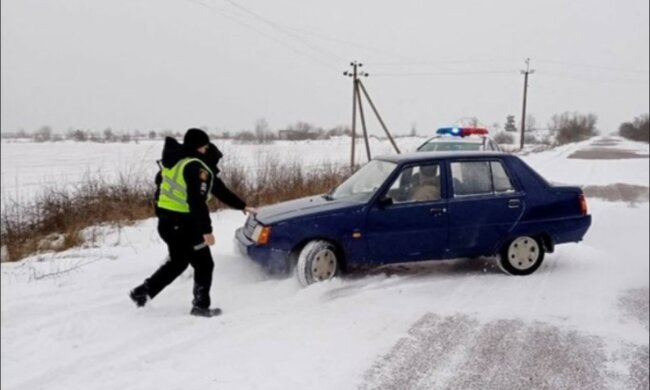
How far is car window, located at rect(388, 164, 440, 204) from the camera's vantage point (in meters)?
4.76

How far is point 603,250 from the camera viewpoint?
4.64 m

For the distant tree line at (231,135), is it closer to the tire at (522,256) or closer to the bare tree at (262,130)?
the bare tree at (262,130)

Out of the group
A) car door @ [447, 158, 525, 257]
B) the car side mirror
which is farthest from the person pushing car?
car door @ [447, 158, 525, 257]

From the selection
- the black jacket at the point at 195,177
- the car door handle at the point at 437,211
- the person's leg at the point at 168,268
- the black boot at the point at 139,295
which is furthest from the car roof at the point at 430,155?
the black boot at the point at 139,295

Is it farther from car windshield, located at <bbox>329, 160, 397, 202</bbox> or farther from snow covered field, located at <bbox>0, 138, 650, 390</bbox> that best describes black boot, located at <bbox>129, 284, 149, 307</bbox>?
car windshield, located at <bbox>329, 160, 397, 202</bbox>

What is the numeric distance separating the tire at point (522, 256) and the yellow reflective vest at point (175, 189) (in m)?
3.02

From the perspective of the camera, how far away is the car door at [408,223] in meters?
4.65

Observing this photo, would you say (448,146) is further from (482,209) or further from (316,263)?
(316,263)

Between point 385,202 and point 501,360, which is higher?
point 385,202

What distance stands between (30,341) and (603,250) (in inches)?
193

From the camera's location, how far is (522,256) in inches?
193

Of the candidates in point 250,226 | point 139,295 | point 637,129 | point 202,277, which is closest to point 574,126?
point 637,129

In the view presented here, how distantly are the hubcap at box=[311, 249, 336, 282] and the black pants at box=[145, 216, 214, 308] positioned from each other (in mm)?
1024

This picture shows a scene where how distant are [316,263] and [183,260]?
1.23 metres
